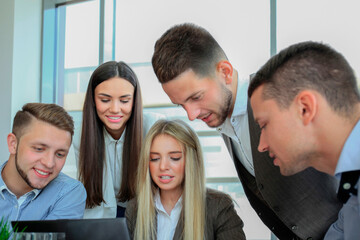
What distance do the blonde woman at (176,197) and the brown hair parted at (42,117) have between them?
40 centimetres

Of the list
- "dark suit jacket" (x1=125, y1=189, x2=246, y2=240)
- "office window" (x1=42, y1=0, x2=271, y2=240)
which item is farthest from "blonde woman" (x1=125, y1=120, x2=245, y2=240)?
"office window" (x1=42, y1=0, x2=271, y2=240)

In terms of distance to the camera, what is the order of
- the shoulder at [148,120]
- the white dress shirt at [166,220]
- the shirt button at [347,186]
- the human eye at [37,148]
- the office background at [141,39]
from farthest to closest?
the office background at [141,39] → the shoulder at [148,120] → the white dress shirt at [166,220] → the human eye at [37,148] → the shirt button at [347,186]

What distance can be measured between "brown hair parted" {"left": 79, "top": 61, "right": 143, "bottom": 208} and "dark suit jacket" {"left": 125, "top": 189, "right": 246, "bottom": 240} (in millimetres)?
365

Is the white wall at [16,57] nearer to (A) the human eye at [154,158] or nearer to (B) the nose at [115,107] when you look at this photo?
(B) the nose at [115,107]

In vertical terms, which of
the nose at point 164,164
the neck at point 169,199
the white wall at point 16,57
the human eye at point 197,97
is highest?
the white wall at point 16,57

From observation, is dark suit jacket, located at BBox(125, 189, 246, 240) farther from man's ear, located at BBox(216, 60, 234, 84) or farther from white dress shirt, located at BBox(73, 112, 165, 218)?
man's ear, located at BBox(216, 60, 234, 84)

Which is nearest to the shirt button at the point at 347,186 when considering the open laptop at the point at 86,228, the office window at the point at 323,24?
the open laptop at the point at 86,228

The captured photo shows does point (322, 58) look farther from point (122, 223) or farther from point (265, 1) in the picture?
point (265, 1)

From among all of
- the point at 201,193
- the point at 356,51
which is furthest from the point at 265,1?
the point at 201,193

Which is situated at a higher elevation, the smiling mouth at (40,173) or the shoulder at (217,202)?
the smiling mouth at (40,173)

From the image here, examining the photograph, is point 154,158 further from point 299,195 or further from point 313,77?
point 313,77

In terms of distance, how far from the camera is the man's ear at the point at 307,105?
Answer: 1018 mm

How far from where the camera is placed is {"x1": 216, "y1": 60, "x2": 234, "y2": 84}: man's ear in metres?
1.57

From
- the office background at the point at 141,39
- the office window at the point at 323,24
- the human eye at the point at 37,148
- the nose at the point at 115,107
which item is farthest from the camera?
the office background at the point at 141,39
